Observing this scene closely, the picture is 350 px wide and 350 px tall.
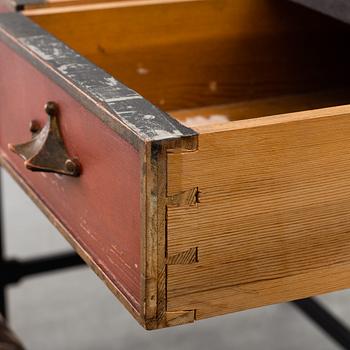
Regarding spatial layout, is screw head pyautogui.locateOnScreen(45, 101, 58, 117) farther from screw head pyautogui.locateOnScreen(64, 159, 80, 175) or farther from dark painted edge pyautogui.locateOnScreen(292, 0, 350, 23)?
dark painted edge pyautogui.locateOnScreen(292, 0, 350, 23)

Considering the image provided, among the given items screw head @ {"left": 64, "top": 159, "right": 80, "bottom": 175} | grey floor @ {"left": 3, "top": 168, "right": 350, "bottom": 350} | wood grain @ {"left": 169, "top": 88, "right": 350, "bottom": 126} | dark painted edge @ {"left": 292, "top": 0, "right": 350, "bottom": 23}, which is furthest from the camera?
grey floor @ {"left": 3, "top": 168, "right": 350, "bottom": 350}

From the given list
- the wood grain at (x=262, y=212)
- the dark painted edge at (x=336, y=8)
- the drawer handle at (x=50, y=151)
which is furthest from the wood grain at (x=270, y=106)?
the wood grain at (x=262, y=212)

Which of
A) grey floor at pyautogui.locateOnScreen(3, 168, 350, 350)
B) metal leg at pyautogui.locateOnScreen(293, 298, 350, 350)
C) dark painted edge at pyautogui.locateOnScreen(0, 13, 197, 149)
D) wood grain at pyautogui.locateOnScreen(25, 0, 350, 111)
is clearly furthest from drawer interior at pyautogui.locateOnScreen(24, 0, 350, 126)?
grey floor at pyautogui.locateOnScreen(3, 168, 350, 350)

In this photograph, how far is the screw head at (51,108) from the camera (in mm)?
1113

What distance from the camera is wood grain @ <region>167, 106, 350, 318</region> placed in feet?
2.93

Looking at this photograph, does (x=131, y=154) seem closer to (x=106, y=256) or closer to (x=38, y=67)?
(x=106, y=256)

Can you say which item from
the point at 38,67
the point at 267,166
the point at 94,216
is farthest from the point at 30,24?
the point at 267,166

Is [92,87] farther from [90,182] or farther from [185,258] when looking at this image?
[185,258]

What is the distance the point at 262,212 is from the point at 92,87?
0.23 meters

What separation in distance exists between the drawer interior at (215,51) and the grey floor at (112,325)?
88 centimetres

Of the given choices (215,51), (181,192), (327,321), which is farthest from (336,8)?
(327,321)

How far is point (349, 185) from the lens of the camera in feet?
3.23

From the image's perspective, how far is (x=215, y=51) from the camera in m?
1.50

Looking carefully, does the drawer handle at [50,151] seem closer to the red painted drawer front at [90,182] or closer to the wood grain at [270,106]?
the red painted drawer front at [90,182]
